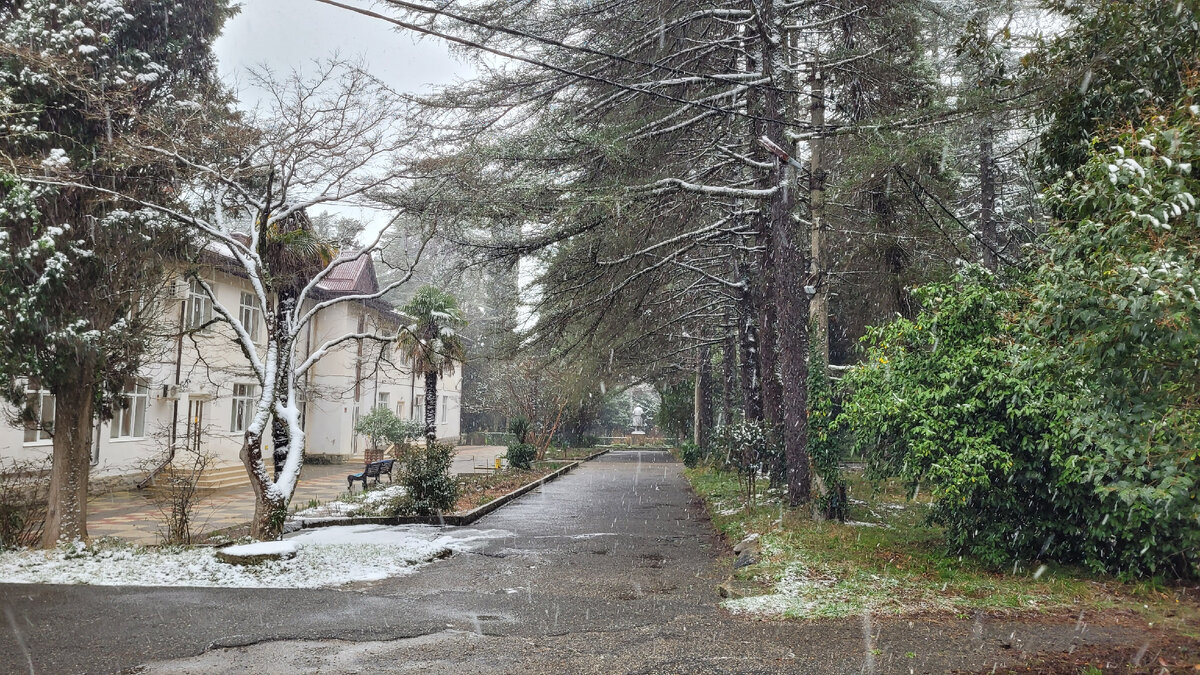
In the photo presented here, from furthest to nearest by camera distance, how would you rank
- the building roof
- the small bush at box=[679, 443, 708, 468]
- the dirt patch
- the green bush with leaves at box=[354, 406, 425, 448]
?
the building roof, the small bush at box=[679, 443, 708, 468], the green bush with leaves at box=[354, 406, 425, 448], the dirt patch

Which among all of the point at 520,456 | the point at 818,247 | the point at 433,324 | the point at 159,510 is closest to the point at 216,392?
the point at 433,324

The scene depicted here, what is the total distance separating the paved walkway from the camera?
1319 cm

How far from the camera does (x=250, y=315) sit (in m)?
26.4

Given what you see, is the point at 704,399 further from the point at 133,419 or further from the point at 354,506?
the point at 133,419

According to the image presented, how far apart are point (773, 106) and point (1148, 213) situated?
9601 mm

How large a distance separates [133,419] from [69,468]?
1179 centimetres

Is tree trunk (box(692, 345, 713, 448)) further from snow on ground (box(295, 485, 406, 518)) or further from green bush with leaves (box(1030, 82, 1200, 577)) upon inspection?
green bush with leaves (box(1030, 82, 1200, 577))

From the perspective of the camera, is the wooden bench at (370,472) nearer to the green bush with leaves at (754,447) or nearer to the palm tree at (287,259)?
the palm tree at (287,259)

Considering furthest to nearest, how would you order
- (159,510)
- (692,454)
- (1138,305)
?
(692,454)
(159,510)
(1138,305)

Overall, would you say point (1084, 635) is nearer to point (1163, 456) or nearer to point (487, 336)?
point (1163, 456)

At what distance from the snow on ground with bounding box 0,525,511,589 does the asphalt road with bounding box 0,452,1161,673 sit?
0.43m

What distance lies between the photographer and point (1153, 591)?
7.69 metres

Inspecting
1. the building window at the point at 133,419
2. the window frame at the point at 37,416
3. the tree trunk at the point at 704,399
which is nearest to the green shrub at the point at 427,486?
the window frame at the point at 37,416

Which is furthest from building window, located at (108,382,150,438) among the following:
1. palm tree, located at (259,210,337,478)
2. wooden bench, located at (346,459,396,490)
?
palm tree, located at (259,210,337,478)
